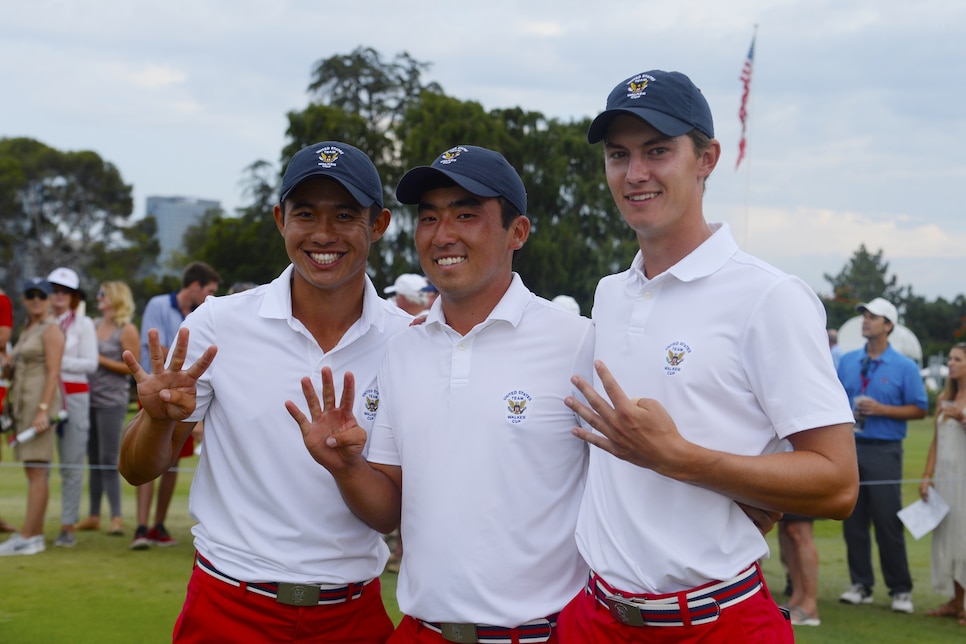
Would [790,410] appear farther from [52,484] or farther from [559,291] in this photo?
[559,291]

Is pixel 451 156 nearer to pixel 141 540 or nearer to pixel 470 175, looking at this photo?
pixel 470 175

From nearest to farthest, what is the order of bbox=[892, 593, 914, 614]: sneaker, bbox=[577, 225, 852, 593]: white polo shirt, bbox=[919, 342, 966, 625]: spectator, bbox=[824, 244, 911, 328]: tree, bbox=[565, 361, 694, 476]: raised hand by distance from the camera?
Result: 1. bbox=[565, 361, 694, 476]: raised hand
2. bbox=[577, 225, 852, 593]: white polo shirt
3. bbox=[919, 342, 966, 625]: spectator
4. bbox=[892, 593, 914, 614]: sneaker
5. bbox=[824, 244, 911, 328]: tree

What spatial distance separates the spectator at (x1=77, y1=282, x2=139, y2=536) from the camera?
10.0 m

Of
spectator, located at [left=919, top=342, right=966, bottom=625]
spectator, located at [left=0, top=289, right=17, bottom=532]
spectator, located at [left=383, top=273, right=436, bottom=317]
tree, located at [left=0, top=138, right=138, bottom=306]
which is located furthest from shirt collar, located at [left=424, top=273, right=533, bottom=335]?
tree, located at [left=0, top=138, right=138, bottom=306]

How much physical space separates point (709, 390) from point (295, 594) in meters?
1.61

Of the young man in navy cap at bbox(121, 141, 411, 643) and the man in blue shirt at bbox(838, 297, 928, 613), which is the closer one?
the young man in navy cap at bbox(121, 141, 411, 643)

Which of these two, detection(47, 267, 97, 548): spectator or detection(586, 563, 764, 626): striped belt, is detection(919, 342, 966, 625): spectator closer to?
detection(586, 563, 764, 626): striped belt

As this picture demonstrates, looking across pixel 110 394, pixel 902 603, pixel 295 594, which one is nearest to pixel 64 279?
pixel 110 394

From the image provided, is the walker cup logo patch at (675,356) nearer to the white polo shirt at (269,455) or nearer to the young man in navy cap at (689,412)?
the young man in navy cap at (689,412)

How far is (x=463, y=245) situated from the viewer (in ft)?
11.2

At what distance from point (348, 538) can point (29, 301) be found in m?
6.77

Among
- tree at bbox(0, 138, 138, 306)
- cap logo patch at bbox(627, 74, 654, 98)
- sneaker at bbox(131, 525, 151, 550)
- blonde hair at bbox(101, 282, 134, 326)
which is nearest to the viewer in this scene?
cap logo patch at bbox(627, 74, 654, 98)

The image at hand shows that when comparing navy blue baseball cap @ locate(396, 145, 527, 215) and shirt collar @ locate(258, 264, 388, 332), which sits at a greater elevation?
navy blue baseball cap @ locate(396, 145, 527, 215)

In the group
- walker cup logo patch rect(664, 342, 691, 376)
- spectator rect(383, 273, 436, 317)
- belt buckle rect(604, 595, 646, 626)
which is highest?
spectator rect(383, 273, 436, 317)
